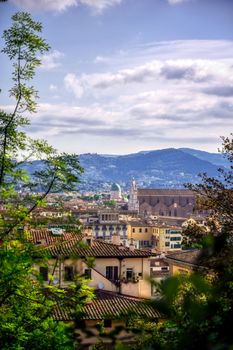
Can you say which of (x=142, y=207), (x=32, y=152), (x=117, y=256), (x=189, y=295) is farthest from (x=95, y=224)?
(x=189, y=295)

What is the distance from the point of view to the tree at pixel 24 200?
869 cm

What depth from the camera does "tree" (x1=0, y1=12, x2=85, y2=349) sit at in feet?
28.5

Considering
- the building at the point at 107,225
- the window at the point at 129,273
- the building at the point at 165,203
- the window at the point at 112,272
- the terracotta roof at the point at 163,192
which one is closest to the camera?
the window at the point at 112,272

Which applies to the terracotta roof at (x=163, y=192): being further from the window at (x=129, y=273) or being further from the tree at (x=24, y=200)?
the tree at (x=24, y=200)

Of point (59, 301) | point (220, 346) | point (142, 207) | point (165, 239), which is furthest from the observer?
point (142, 207)

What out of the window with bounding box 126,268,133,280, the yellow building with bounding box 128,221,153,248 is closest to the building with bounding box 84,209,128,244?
the yellow building with bounding box 128,221,153,248

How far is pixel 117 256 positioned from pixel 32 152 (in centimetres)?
1510

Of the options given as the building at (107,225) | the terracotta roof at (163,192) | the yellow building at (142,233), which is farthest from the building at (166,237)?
the terracotta roof at (163,192)

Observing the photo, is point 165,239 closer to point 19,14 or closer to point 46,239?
point 46,239

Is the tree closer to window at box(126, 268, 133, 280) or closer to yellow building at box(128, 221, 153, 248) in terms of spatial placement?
window at box(126, 268, 133, 280)

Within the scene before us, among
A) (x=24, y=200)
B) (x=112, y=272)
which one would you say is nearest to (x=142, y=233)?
(x=112, y=272)

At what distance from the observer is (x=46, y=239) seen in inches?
867

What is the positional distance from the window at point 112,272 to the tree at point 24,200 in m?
14.6

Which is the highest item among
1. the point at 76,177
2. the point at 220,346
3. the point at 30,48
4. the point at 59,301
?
the point at 30,48
